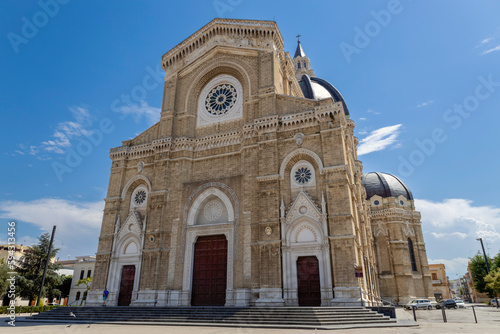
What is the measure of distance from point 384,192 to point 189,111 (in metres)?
30.0

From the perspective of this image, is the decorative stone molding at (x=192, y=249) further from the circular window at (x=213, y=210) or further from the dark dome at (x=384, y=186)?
the dark dome at (x=384, y=186)

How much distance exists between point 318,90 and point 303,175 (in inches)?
1003

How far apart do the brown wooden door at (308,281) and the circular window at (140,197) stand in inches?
533

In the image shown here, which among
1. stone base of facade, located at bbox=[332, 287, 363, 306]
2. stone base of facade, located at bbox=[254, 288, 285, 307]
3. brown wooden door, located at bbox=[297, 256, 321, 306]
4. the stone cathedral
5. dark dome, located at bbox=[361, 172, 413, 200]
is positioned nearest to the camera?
stone base of facade, located at bbox=[332, 287, 363, 306]

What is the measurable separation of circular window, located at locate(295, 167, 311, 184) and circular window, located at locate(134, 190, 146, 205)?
41.4 ft

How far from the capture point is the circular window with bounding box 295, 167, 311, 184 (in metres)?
22.1

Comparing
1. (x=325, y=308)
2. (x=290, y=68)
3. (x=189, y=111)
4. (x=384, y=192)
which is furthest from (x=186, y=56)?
(x=384, y=192)

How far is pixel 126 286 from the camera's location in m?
Result: 24.5

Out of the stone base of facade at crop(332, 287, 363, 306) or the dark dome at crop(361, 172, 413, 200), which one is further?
the dark dome at crop(361, 172, 413, 200)

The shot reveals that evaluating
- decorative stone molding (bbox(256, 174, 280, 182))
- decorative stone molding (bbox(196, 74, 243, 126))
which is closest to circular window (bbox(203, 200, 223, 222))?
decorative stone molding (bbox(256, 174, 280, 182))

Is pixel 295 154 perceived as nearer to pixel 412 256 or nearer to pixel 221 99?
pixel 221 99

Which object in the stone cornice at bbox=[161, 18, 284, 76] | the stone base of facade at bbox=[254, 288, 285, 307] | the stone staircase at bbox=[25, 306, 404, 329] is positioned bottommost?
the stone staircase at bbox=[25, 306, 404, 329]

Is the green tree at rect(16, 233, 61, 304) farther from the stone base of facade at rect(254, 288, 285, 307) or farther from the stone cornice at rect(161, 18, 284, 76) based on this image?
the stone base of facade at rect(254, 288, 285, 307)

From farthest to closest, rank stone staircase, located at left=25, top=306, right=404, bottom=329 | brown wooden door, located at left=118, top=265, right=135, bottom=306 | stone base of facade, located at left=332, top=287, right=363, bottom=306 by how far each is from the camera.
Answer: brown wooden door, located at left=118, top=265, right=135, bottom=306 < stone base of facade, located at left=332, top=287, right=363, bottom=306 < stone staircase, located at left=25, top=306, right=404, bottom=329
